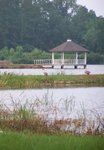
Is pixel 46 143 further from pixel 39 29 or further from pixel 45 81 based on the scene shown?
pixel 39 29

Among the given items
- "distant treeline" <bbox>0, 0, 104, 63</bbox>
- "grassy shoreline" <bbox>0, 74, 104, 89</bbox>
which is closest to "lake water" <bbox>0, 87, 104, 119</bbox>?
"grassy shoreline" <bbox>0, 74, 104, 89</bbox>

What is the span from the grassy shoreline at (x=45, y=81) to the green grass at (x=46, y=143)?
19059 millimetres

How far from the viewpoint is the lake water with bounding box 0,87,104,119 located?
58.6 feet

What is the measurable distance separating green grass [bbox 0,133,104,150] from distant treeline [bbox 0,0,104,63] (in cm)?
6484

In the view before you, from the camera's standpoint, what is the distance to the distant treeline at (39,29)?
83.0 meters

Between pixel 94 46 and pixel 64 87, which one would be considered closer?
pixel 64 87

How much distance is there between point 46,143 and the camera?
998 centimetres

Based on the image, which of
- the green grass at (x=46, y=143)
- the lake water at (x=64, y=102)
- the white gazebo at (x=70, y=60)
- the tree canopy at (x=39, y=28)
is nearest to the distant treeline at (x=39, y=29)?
the tree canopy at (x=39, y=28)

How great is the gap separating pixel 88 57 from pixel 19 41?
37.4ft

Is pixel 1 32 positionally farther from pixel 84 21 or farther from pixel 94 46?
pixel 84 21

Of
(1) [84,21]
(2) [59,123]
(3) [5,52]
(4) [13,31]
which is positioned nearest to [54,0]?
(1) [84,21]

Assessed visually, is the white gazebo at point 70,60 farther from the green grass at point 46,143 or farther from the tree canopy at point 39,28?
the green grass at point 46,143

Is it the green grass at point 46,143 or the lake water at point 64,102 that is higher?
the green grass at point 46,143

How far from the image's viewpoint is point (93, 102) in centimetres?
2284
